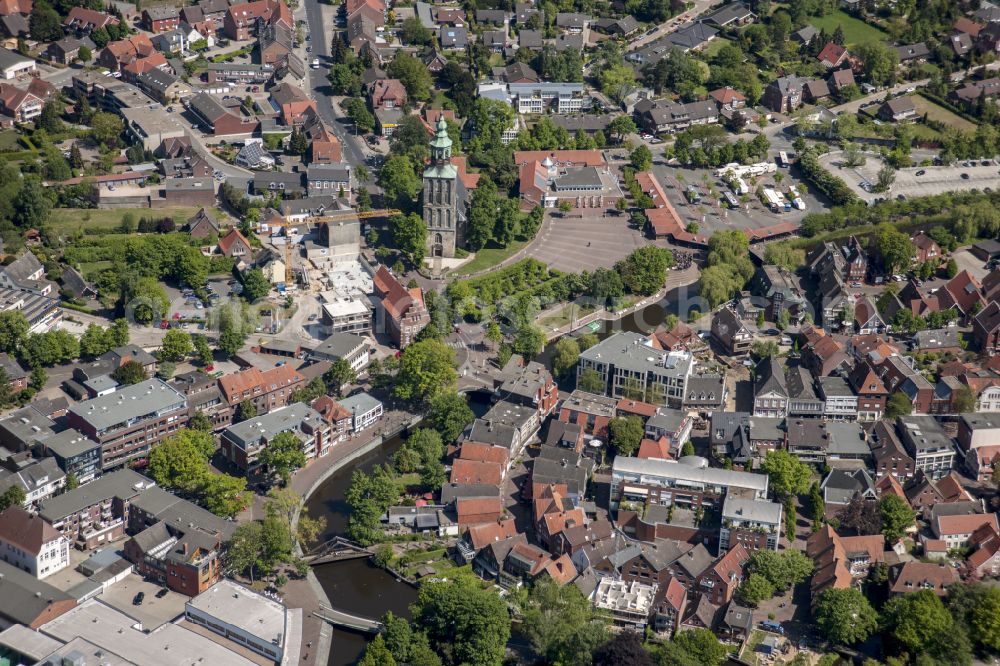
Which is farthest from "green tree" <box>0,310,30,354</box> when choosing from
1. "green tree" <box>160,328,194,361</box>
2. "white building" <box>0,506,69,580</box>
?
"white building" <box>0,506,69,580</box>

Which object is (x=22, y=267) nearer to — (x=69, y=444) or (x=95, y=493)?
(x=69, y=444)

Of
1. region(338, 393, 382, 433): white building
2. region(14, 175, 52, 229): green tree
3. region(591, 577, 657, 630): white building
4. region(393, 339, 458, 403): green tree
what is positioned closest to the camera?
region(591, 577, 657, 630): white building

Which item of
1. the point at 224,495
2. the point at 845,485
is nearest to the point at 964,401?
the point at 845,485

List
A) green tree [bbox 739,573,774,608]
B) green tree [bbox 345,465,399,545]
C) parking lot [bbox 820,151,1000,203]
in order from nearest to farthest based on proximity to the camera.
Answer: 1. green tree [bbox 739,573,774,608]
2. green tree [bbox 345,465,399,545]
3. parking lot [bbox 820,151,1000,203]

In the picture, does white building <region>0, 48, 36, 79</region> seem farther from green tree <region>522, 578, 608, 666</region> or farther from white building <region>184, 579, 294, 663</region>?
green tree <region>522, 578, 608, 666</region>

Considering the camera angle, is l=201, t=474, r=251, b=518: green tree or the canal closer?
the canal

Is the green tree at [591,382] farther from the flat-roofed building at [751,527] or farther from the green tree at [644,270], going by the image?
the flat-roofed building at [751,527]

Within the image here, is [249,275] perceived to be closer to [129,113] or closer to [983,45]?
[129,113]
